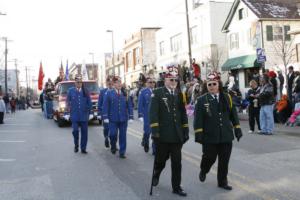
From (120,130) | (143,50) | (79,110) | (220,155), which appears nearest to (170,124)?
(220,155)

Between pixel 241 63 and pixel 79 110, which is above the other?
pixel 241 63

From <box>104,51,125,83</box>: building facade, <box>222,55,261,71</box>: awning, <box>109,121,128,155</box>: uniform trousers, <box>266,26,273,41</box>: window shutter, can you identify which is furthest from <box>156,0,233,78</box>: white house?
<box>109,121,128,155</box>: uniform trousers

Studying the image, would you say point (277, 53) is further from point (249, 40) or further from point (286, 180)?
point (286, 180)

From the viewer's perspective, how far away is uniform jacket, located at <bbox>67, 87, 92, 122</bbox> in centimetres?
1138

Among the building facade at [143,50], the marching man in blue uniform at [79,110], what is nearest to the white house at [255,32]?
the building facade at [143,50]

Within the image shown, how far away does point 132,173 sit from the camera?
8.56 m

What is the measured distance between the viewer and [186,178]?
26.0 feet

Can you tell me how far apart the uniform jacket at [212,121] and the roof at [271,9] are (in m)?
27.8

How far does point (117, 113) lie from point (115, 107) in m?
0.14

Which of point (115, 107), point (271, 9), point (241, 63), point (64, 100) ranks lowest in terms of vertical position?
point (115, 107)

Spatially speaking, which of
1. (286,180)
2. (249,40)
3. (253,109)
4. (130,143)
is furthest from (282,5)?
(286,180)

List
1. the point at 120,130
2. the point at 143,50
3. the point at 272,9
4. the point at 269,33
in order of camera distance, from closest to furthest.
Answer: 1. the point at 120,130
2. the point at 269,33
3. the point at 272,9
4. the point at 143,50

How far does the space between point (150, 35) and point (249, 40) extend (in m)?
25.1

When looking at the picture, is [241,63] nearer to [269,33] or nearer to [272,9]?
[269,33]
